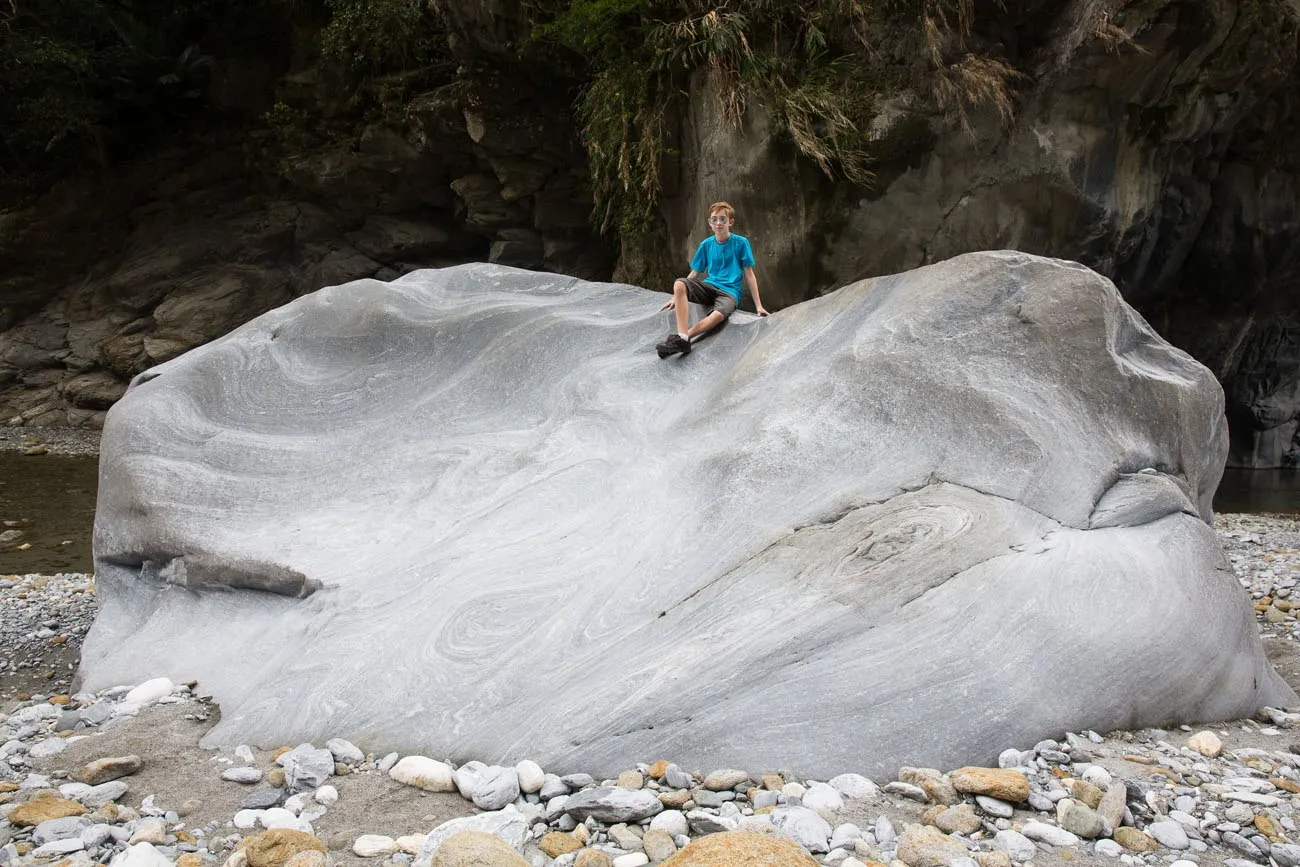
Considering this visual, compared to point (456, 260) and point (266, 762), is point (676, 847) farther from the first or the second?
point (456, 260)

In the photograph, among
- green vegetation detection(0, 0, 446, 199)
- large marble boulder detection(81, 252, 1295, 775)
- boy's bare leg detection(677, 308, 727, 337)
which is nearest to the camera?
large marble boulder detection(81, 252, 1295, 775)

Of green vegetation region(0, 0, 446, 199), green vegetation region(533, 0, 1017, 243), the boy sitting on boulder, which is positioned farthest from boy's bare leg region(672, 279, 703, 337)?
green vegetation region(0, 0, 446, 199)

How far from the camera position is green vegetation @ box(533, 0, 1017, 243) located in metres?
8.38

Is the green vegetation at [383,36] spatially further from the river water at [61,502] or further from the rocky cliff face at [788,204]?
the river water at [61,502]

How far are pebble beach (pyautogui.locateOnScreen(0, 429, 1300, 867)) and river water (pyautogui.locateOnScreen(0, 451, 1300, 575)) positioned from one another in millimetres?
5563

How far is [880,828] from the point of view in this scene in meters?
2.42

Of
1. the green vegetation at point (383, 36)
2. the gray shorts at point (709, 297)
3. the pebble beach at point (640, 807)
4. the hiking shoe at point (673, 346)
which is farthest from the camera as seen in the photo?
the green vegetation at point (383, 36)

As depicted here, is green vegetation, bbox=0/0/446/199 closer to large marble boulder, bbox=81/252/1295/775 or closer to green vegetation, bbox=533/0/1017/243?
green vegetation, bbox=533/0/1017/243

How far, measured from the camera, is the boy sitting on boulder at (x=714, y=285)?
4938 mm

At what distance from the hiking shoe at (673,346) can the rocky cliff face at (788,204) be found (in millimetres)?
4593

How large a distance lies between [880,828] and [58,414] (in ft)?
50.8

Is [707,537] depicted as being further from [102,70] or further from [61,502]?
[102,70]

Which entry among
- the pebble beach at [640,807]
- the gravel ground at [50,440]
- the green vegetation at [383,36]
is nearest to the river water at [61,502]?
the gravel ground at [50,440]

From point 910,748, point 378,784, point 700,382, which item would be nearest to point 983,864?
point 910,748
